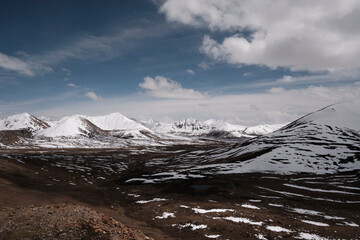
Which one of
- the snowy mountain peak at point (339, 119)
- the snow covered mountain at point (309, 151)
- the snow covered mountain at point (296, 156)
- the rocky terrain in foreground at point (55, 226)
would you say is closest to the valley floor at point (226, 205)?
the rocky terrain in foreground at point (55, 226)

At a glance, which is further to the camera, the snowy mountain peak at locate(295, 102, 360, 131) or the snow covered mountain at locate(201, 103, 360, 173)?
the snowy mountain peak at locate(295, 102, 360, 131)

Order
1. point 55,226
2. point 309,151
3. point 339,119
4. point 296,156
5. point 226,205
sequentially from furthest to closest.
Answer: point 339,119 < point 309,151 < point 296,156 < point 226,205 < point 55,226

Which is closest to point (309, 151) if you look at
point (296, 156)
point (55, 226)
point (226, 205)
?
point (296, 156)

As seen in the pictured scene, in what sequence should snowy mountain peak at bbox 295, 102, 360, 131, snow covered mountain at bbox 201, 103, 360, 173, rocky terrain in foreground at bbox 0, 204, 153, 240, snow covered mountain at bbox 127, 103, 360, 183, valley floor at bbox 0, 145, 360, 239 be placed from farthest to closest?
snowy mountain peak at bbox 295, 102, 360, 131
snow covered mountain at bbox 201, 103, 360, 173
snow covered mountain at bbox 127, 103, 360, 183
valley floor at bbox 0, 145, 360, 239
rocky terrain in foreground at bbox 0, 204, 153, 240

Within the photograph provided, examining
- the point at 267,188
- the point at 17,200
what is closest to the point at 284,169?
the point at 267,188

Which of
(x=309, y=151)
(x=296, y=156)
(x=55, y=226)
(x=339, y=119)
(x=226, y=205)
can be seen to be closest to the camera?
(x=55, y=226)

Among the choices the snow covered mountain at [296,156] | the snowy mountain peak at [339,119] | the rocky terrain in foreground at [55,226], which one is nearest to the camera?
the rocky terrain in foreground at [55,226]

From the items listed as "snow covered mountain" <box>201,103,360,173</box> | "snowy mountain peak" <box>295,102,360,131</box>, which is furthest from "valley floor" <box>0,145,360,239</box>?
"snowy mountain peak" <box>295,102,360,131</box>

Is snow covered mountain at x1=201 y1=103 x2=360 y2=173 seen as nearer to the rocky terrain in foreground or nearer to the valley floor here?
the valley floor

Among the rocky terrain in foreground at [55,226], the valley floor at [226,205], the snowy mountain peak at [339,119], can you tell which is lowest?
the valley floor at [226,205]

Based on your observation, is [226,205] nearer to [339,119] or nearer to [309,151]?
[309,151]

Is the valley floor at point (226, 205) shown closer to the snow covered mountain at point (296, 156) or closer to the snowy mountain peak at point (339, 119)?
the snow covered mountain at point (296, 156)

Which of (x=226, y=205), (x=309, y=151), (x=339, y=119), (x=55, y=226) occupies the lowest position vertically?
(x=226, y=205)

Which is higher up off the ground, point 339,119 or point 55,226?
point 339,119
